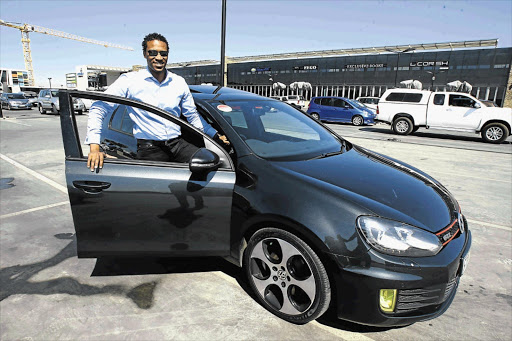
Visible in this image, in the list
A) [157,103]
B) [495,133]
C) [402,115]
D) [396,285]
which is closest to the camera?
[396,285]

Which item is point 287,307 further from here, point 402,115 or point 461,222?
point 402,115

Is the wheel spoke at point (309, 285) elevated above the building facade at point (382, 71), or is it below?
below

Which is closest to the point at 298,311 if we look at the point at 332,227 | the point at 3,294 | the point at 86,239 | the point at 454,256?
the point at 332,227

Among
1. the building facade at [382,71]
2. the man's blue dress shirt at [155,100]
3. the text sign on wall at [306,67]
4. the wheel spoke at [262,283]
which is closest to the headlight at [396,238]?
the wheel spoke at [262,283]

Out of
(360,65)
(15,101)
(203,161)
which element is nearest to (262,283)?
(203,161)

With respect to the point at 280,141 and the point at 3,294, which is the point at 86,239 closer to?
the point at 3,294

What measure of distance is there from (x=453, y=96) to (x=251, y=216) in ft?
44.4

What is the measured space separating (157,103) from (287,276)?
1.71 m

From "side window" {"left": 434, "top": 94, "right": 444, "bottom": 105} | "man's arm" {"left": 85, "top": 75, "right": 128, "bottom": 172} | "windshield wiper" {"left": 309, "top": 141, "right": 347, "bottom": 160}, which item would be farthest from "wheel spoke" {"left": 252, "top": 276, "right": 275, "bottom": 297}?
"side window" {"left": 434, "top": 94, "right": 444, "bottom": 105}

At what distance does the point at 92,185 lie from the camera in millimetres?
2119

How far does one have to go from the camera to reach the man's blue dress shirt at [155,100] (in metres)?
2.56

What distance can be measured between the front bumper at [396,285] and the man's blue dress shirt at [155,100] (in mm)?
1476

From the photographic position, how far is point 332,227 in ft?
6.04

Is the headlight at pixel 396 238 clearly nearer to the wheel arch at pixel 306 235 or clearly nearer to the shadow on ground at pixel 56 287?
the wheel arch at pixel 306 235
